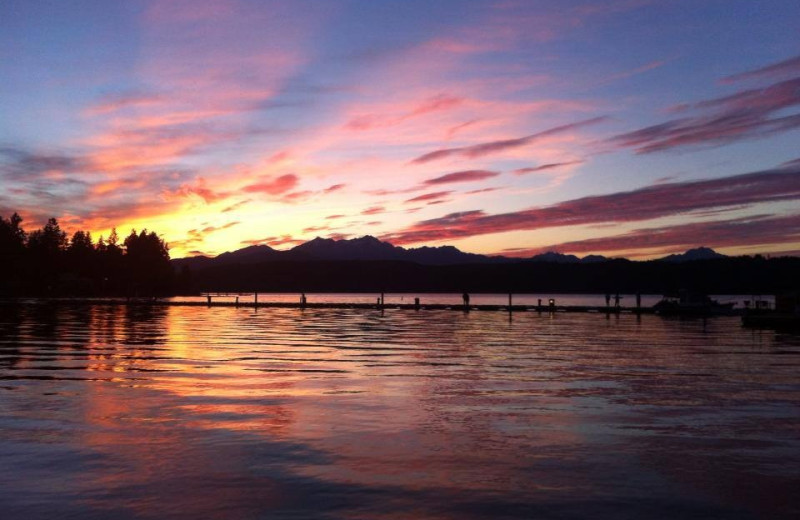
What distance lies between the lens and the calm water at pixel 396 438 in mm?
9703

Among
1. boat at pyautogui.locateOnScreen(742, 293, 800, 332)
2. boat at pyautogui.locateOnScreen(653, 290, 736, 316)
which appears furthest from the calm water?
boat at pyautogui.locateOnScreen(653, 290, 736, 316)

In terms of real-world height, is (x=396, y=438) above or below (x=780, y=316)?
below

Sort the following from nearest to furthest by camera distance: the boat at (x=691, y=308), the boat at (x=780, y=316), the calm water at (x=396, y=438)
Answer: the calm water at (x=396, y=438) → the boat at (x=780, y=316) → the boat at (x=691, y=308)

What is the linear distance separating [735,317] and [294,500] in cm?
7676

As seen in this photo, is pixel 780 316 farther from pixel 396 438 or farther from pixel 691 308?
pixel 396 438

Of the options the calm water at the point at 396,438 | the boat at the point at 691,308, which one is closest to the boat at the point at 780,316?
the boat at the point at 691,308

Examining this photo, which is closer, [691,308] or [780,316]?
[780,316]

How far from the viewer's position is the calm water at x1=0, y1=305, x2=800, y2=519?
9.70 meters

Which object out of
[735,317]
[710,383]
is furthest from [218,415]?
[735,317]

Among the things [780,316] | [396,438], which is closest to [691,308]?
[780,316]

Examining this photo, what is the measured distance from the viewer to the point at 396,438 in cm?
1368

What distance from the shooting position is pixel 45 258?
7185 inches

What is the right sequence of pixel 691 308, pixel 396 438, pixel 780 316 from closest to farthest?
pixel 396 438 → pixel 780 316 → pixel 691 308

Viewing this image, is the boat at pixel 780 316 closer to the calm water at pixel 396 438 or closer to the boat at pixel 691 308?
the boat at pixel 691 308
